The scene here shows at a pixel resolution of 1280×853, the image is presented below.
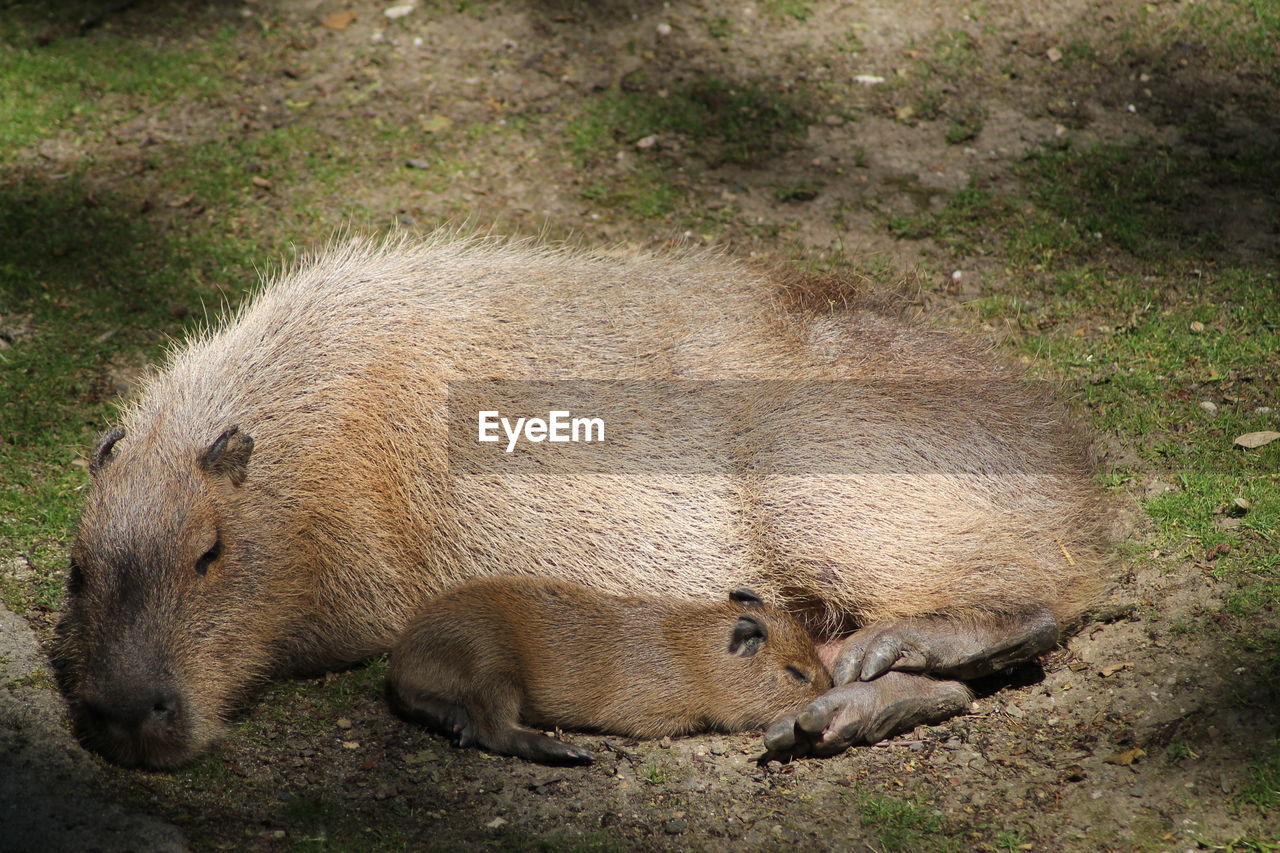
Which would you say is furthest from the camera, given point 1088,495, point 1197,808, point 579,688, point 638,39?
point 638,39

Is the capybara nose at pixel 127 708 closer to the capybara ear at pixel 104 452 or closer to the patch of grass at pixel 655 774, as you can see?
the capybara ear at pixel 104 452

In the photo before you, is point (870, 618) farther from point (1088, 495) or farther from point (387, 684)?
point (387, 684)

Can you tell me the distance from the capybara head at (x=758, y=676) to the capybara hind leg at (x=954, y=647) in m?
0.14

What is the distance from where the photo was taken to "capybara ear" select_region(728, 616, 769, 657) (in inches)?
138

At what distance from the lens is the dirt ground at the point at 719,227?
304 centimetres

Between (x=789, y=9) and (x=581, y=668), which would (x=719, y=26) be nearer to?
(x=789, y=9)

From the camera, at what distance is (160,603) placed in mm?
3297

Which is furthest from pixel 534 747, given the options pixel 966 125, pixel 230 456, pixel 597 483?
pixel 966 125

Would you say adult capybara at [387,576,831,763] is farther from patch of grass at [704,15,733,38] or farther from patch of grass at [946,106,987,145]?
patch of grass at [704,15,733,38]

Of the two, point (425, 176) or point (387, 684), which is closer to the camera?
point (387, 684)

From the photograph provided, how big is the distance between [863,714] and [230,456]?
211 cm

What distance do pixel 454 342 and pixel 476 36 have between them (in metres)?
3.55

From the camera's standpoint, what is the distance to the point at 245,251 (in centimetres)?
555

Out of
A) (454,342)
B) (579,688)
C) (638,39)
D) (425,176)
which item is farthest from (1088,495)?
(638,39)
